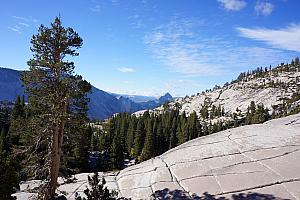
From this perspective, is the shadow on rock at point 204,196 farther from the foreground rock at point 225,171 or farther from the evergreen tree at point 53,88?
the evergreen tree at point 53,88

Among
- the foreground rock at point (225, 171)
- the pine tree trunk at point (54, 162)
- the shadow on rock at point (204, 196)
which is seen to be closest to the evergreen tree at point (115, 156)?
the foreground rock at point (225, 171)

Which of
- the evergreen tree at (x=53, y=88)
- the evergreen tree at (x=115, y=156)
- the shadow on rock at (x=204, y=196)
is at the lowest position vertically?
the evergreen tree at (x=115, y=156)

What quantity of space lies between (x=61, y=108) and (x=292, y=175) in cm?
1448

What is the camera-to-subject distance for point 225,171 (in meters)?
20.1

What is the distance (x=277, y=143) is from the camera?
23094mm

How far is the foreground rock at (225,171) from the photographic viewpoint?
707 inches

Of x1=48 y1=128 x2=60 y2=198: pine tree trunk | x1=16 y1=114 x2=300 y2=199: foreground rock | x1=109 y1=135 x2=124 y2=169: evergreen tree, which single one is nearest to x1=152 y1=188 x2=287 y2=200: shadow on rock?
x1=16 y1=114 x2=300 y2=199: foreground rock

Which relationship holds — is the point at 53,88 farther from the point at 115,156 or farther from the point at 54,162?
the point at 115,156

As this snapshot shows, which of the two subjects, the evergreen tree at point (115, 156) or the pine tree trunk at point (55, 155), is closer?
the pine tree trunk at point (55, 155)

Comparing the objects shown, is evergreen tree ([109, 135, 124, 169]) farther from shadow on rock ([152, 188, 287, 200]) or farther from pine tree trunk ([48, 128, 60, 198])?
shadow on rock ([152, 188, 287, 200])

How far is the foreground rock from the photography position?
18.0 m

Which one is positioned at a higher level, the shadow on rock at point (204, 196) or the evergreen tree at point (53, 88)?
the evergreen tree at point (53, 88)

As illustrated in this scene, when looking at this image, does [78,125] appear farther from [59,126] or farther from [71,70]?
[71,70]

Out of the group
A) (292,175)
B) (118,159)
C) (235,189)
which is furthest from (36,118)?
(118,159)
